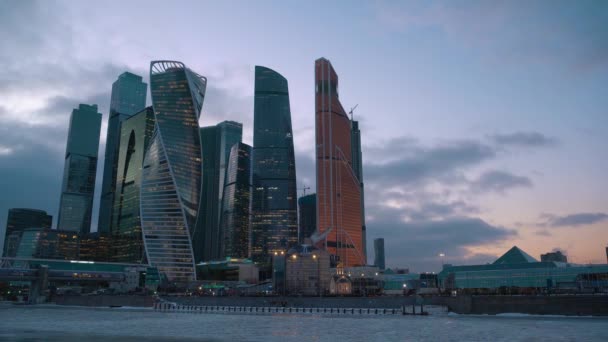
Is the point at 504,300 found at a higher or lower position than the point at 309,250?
lower

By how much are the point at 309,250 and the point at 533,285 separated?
300ft

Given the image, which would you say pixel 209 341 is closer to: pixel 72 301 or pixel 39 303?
pixel 72 301

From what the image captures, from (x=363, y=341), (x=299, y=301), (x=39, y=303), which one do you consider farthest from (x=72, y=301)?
(x=363, y=341)

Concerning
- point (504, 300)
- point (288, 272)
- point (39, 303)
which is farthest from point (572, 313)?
point (39, 303)

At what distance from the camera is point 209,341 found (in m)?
48.2

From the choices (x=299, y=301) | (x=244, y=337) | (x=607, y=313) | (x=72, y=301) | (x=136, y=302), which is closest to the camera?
(x=244, y=337)

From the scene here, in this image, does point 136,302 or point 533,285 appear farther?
point 533,285

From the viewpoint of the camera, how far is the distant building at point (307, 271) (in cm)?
18825

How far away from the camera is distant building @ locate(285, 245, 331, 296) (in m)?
188

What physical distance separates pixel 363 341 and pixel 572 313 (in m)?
61.7

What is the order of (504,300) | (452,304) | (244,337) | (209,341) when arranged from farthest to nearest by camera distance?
(452,304), (504,300), (244,337), (209,341)

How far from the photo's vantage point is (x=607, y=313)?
291ft

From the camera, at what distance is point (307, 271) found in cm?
19100

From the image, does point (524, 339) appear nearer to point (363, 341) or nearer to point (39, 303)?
point (363, 341)
